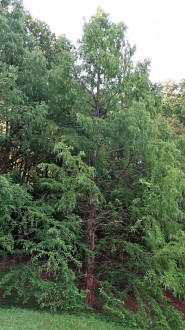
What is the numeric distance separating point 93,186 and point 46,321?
318cm

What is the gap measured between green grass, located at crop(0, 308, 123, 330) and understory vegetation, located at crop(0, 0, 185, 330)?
0.25m

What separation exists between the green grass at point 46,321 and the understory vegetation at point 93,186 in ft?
0.82

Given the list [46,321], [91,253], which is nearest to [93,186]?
[91,253]

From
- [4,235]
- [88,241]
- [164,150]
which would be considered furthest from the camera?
[88,241]

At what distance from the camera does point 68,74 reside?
8719mm

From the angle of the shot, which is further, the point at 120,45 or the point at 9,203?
the point at 120,45

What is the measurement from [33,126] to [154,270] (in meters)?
5.06

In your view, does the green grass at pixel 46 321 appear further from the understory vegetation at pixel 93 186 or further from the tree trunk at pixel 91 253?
the tree trunk at pixel 91 253

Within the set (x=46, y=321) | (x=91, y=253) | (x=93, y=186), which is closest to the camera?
(x=46, y=321)

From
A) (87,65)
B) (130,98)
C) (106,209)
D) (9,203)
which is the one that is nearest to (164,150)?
(130,98)

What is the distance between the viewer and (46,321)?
6.62 metres

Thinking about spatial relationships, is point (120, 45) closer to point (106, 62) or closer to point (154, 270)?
point (106, 62)

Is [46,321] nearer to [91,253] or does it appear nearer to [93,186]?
[91,253]

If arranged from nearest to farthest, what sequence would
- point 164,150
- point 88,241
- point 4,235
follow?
point 4,235, point 164,150, point 88,241
